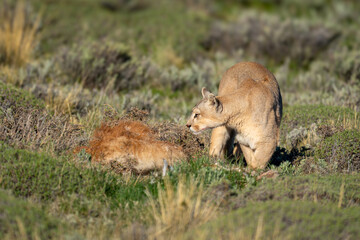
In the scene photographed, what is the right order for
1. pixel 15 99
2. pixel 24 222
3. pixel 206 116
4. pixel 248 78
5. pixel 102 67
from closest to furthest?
pixel 24 222 < pixel 206 116 < pixel 248 78 < pixel 15 99 < pixel 102 67

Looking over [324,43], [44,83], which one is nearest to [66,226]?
[44,83]

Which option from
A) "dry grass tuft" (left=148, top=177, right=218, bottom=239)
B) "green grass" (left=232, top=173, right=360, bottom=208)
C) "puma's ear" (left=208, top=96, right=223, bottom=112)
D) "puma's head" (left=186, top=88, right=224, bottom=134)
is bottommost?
"dry grass tuft" (left=148, top=177, right=218, bottom=239)

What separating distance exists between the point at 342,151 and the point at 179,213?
3487 mm

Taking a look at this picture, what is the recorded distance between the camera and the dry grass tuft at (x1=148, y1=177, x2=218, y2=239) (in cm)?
472

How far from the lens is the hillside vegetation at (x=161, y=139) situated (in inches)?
186

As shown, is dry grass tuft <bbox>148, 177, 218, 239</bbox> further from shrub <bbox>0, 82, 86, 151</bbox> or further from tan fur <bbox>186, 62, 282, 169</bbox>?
shrub <bbox>0, 82, 86, 151</bbox>

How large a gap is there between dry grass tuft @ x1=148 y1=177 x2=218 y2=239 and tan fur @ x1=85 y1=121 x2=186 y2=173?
114 cm

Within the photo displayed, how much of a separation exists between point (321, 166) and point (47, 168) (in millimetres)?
3811

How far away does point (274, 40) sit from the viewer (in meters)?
17.7

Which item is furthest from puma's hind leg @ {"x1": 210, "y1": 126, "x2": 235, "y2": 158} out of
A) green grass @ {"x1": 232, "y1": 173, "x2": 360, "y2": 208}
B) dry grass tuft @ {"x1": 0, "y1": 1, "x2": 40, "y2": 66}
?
dry grass tuft @ {"x1": 0, "y1": 1, "x2": 40, "y2": 66}

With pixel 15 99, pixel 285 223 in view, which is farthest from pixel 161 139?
pixel 285 223

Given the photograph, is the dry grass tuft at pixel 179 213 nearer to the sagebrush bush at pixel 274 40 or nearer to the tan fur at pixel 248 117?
the tan fur at pixel 248 117

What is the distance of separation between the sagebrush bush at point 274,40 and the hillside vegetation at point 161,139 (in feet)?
0.28

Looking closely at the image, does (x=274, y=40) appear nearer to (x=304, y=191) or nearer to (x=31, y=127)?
(x=31, y=127)
